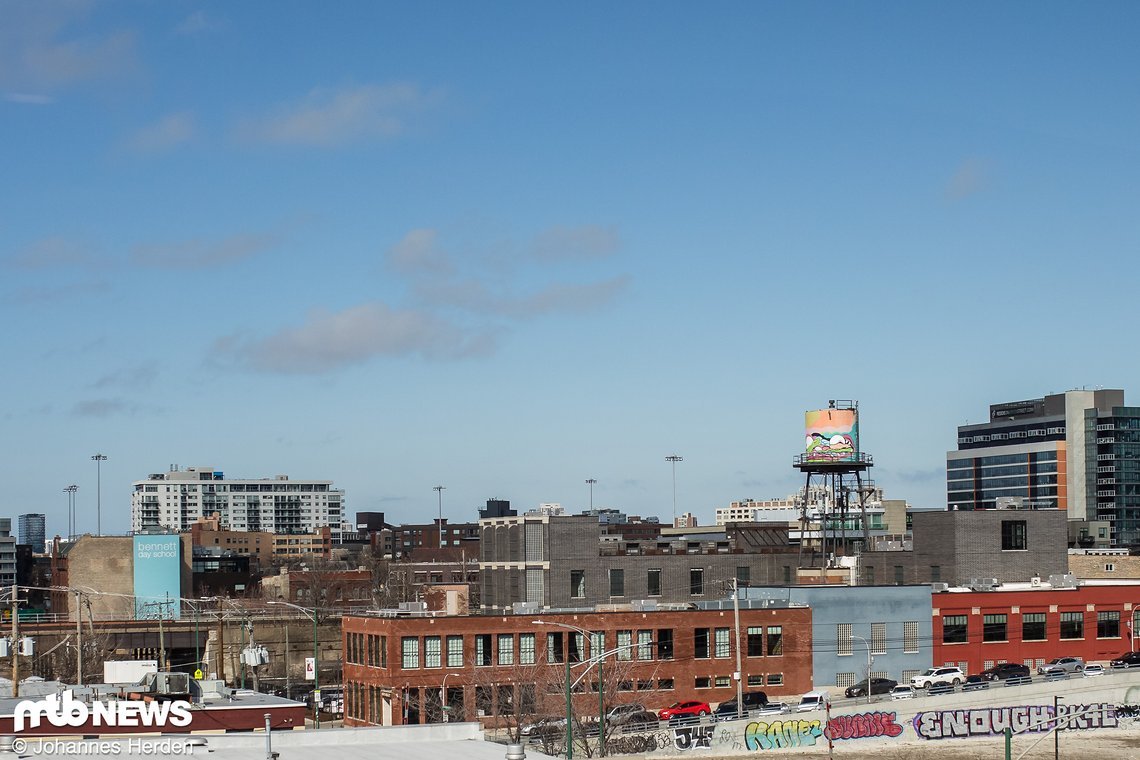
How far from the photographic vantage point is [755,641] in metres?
115

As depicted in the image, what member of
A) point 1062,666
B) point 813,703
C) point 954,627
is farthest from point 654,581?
point 813,703

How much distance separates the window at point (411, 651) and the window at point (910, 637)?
37.1 m

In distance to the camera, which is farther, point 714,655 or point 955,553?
point 955,553

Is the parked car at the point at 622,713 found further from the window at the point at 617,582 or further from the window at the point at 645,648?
the window at the point at 617,582

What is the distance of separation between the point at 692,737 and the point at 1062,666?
33873mm

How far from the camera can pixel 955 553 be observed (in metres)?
136

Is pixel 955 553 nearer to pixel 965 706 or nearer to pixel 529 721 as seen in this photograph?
pixel 965 706

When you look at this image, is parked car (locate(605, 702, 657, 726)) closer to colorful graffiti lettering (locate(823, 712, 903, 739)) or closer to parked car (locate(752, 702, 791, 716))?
parked car (locate(752, 702, 791, 716))

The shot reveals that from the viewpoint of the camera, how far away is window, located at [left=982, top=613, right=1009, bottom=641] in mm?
119625

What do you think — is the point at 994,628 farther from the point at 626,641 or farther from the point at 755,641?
the point at 626,641

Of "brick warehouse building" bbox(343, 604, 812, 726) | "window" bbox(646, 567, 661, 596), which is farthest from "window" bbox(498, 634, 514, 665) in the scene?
"window" bbox(646, 567, 661, 596)

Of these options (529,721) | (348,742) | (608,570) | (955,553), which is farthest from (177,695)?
(955,553)

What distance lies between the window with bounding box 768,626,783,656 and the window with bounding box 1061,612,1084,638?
23.0m

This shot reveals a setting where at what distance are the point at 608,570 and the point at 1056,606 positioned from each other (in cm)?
3863
